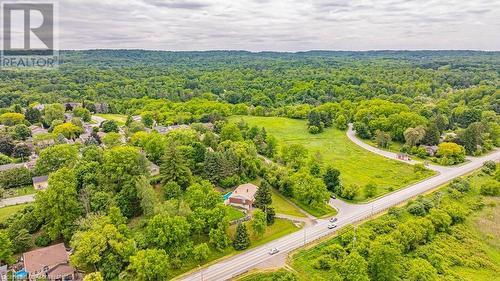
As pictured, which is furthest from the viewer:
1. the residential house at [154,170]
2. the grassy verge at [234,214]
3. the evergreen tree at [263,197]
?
the residential house at [154,170]

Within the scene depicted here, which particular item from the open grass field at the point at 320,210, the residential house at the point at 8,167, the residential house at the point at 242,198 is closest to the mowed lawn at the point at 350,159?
the open grass field at the point at 320,210

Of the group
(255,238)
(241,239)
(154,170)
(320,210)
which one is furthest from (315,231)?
(154,170)

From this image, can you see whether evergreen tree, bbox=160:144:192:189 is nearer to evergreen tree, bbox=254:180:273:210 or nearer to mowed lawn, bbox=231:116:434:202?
evergreen tree, bbox=254:180:273:210

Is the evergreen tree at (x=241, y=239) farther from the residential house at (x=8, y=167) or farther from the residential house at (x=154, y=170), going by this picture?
the residential house at (x=8, y=167)

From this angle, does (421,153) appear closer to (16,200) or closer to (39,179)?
(39,179)

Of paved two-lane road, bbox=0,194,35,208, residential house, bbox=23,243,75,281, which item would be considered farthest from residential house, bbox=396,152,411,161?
paved two-lane road, bbox=0,194,35,208

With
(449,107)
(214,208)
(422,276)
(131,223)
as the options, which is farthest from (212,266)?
(449,107)
